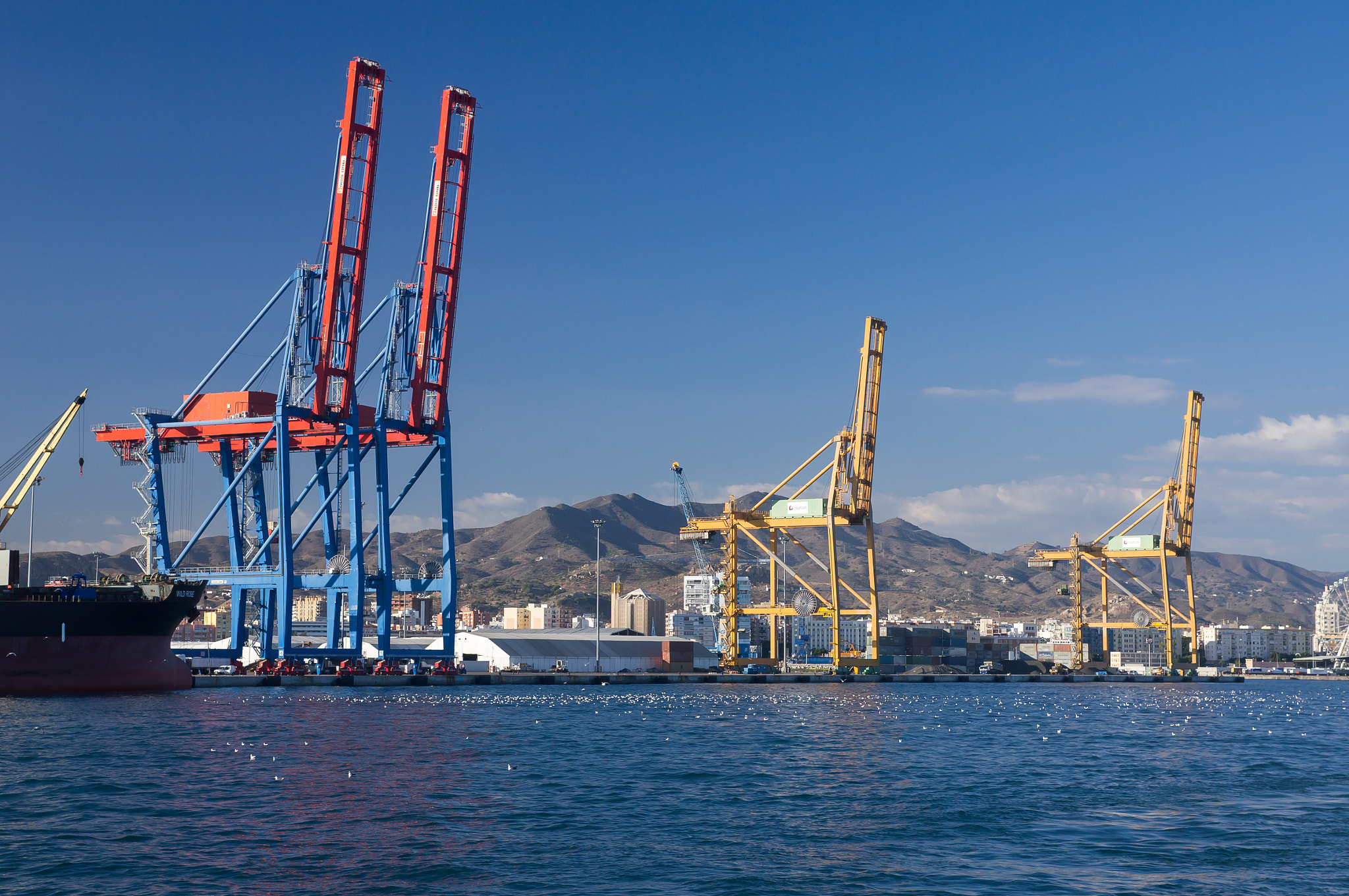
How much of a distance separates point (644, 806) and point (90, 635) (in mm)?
39943

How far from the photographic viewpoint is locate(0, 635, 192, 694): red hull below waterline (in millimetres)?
55062

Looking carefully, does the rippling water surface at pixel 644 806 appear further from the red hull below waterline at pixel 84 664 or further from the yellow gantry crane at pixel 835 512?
the yellow gantry crane at pixel 835 512

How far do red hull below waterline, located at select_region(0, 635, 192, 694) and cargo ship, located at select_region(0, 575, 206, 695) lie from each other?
1.2 inches

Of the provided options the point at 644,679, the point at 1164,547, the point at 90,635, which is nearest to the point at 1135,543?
the point at 1164,547

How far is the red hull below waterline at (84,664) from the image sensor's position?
5506 centimetres

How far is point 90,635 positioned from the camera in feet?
188

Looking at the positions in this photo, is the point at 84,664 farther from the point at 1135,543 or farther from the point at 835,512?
the point at 1135,543

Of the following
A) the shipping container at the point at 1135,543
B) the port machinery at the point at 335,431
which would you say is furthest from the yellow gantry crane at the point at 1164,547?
the port machinery at the point at 335,431

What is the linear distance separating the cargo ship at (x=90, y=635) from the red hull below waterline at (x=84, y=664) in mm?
30

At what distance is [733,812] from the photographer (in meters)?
26.1

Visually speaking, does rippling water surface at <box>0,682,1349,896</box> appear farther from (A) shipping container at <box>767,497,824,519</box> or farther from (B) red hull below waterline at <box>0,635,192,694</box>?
(A) shipping container at <box>767,497,824,519</box>

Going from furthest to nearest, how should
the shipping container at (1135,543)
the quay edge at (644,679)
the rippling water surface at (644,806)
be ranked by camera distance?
1. the shipping container at (1135,543)
2. the quay edge at (644,679)
3. the rippling water surface at (644,806)

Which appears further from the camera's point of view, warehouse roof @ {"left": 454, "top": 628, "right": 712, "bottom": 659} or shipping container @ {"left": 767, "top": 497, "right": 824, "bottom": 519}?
warehouse roof @ {"left": 454, "top": 628, "right": 712, "bottom": 659}

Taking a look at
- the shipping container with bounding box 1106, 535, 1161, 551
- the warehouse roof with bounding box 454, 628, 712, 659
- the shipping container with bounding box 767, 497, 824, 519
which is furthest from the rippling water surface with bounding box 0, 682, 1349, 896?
the shipping container with bounding box 1106, 535, 1161, 551
